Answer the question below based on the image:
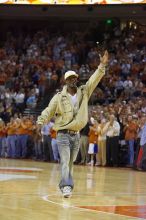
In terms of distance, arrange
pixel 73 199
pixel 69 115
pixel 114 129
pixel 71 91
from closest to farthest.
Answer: pixel 73 199, pixel 69 115, pixel 71 91, pixel 114 129

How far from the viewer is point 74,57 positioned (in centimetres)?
3247

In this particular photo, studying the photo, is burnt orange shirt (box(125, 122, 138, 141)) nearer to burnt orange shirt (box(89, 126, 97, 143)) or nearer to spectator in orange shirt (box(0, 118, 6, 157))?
burnt orange shirt (box(89, 126, 97, 143))

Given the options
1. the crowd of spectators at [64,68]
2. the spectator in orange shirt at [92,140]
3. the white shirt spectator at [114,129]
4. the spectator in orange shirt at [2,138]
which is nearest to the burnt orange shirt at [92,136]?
the spectator in orange shirt at [92,140]

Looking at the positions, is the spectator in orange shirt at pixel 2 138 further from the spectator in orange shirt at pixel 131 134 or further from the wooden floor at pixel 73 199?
the wooden floor at pixel 73 199

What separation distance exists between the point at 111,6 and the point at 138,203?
22310 millimetres

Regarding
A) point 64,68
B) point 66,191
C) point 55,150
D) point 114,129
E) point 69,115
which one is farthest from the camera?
point 64,68

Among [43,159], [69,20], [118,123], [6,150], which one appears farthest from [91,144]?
[69,20]

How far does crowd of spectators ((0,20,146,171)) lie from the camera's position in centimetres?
2603

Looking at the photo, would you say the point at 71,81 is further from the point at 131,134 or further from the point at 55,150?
the point at 55,150

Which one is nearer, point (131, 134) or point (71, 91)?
point (71, 91)

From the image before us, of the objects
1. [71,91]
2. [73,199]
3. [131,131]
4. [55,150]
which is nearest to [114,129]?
[131,131]

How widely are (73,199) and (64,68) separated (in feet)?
69.2

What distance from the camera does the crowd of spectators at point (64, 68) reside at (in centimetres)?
2603

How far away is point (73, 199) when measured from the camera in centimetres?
1045
